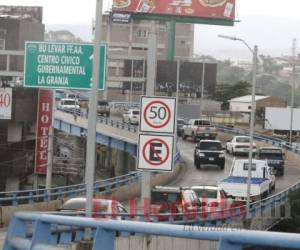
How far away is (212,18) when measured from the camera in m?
95.4

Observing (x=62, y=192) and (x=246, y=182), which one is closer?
(x=62, y=192)

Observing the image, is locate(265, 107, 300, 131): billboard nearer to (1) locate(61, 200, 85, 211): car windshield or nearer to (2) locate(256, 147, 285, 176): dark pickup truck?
(2) locate(256, 147, 285, 176): dark pickup truck

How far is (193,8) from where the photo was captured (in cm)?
9562

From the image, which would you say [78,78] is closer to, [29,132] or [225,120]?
[29,132]

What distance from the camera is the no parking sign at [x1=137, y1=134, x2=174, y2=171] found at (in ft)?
39.1

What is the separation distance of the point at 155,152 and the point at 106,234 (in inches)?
245

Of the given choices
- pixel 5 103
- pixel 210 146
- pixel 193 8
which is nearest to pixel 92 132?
pixel 5 103

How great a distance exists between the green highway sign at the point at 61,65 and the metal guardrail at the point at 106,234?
393 inches

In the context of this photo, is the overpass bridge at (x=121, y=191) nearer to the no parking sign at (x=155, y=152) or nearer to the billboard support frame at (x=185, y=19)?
the no parking sign at (x=155, y=152)

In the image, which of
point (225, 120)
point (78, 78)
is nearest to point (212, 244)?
point (78, 78)

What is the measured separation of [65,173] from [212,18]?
33.6 m

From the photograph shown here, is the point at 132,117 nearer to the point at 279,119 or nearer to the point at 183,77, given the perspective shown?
the point at 279,119

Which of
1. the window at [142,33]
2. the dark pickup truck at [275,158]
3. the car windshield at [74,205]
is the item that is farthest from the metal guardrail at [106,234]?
the window at [142,33]

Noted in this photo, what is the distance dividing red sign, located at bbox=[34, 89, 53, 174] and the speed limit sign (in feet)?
104
